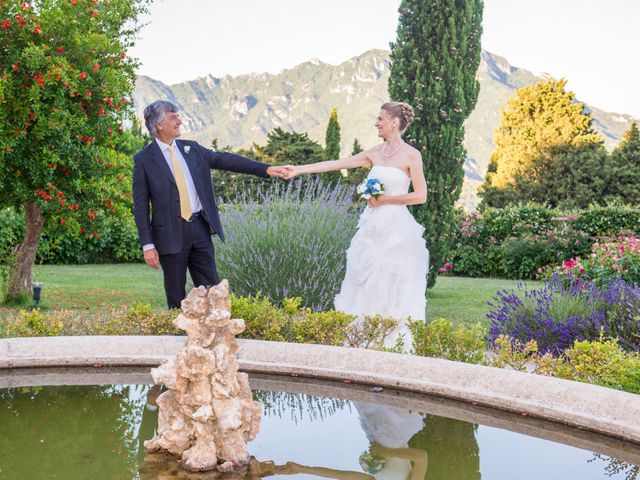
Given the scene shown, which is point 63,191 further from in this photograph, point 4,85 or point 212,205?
point 212,205

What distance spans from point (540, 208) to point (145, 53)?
1006cm

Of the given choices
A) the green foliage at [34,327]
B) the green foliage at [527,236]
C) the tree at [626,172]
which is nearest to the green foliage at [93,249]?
the green foliage at [527,236]

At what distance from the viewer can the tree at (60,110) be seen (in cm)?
718

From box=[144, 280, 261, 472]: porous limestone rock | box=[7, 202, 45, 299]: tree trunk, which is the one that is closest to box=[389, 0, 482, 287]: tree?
box=[7, 202, 45, 299]: tree trunk

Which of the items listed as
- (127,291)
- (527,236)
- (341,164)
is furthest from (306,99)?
(341,164)

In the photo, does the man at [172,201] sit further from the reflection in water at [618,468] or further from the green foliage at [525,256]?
the green foliage at [525,256]

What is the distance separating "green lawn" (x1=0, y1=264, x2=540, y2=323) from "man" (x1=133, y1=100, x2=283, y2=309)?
2.47m

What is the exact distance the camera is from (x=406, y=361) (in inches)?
128

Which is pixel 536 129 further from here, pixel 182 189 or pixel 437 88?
pixel 182 189

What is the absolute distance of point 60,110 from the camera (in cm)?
725

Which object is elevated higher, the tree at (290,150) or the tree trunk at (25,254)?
A: the tree at (290,150)

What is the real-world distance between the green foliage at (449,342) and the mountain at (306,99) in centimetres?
9888

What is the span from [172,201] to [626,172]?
20.9 metres

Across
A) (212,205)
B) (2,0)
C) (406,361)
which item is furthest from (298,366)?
(2,0)
